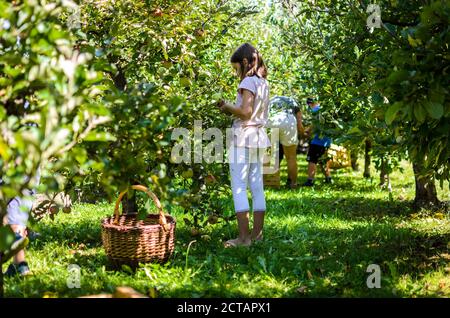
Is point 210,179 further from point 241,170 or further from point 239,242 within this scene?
point 239,242

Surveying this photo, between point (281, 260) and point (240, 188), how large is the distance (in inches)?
26.6

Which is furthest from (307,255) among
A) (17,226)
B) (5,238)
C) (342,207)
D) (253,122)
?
(342,207)

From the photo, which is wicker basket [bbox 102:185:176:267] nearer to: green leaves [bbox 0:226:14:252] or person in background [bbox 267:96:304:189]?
green leaves [bbox 0:226:14:252]

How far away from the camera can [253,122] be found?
4.50 metres

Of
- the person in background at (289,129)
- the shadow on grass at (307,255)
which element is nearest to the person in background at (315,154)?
the person in background at (289,129)

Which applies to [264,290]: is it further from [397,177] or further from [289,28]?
[397,177]

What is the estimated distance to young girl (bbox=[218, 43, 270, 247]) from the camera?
4.43m

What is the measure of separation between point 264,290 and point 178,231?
1759mm

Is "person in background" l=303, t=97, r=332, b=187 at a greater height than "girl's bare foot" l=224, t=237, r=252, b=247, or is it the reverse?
"person in background" l=303, t=97, r=332, b=187

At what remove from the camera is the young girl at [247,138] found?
4.43 meters

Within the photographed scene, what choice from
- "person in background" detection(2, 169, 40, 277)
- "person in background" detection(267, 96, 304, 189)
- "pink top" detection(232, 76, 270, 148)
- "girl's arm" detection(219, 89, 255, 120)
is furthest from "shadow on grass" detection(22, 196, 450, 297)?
Result: "person in background" detection(267, 96, 304, 189)

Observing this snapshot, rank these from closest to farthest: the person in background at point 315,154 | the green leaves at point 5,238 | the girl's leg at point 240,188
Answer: the green leaves at point 5,238, the girl's leg at point 240,188, the person in background at point 315,154

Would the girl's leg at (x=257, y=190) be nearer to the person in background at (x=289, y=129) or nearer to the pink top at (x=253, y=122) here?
the pink top at (x=253, y=122)

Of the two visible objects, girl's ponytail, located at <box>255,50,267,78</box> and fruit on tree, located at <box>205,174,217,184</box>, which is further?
girl's ponytail, located at <box>255,50,267,78</box>
